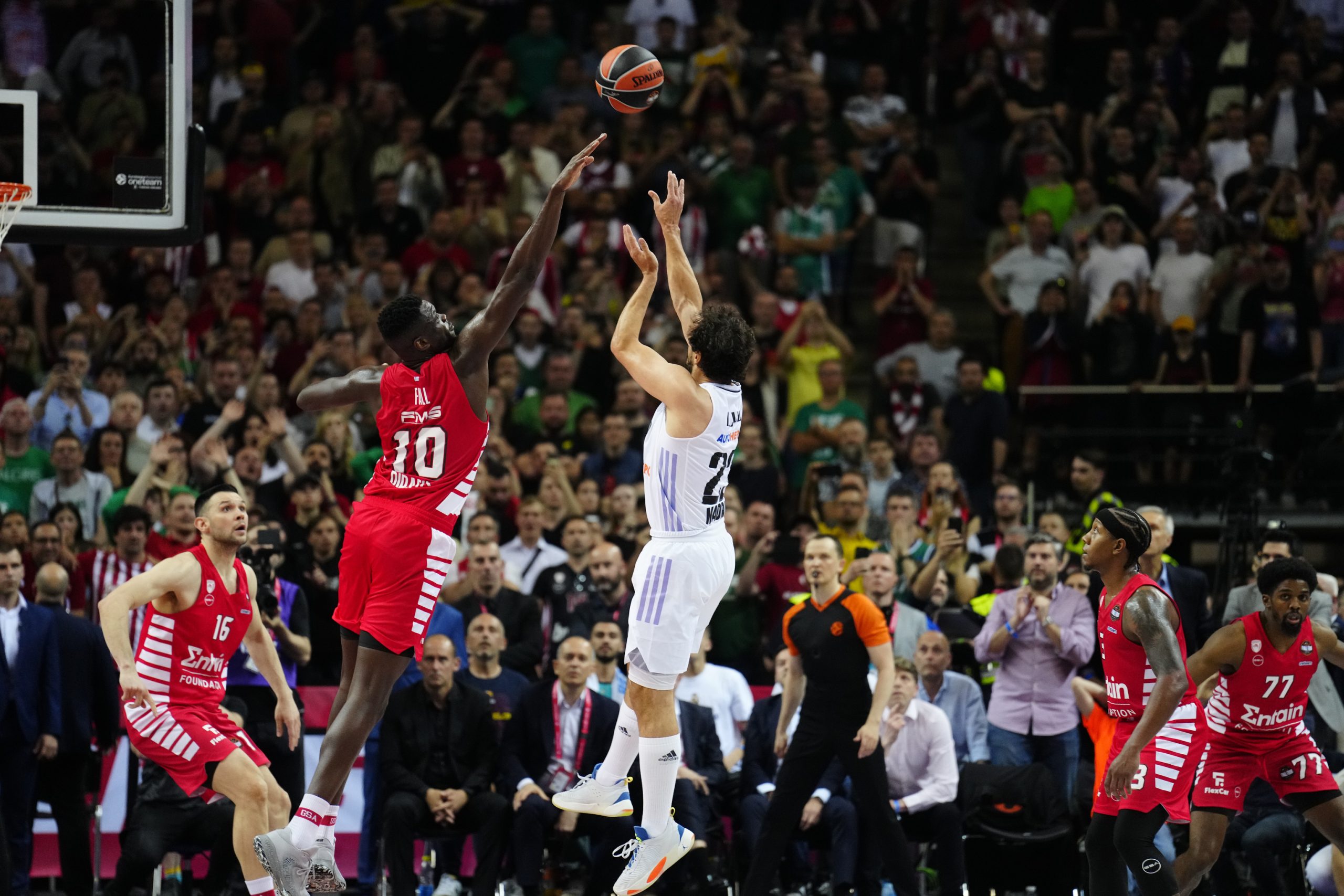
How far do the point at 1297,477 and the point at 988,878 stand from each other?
6.25 metres

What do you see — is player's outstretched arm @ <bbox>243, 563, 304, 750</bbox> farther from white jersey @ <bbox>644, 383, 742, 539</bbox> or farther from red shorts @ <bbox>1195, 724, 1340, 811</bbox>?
red shorts @ <bbox>1195, 724, 1340, 811</bbox>

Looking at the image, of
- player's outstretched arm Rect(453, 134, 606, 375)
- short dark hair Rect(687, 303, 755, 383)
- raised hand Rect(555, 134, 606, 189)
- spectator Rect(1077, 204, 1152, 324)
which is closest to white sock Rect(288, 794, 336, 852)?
player's outstretched arm Rect(453, 134, 606, 375)

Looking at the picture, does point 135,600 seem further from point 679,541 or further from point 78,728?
point 679,541

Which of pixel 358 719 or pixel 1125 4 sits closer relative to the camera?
pixel 358 719

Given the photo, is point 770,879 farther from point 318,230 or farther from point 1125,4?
point 1125,4

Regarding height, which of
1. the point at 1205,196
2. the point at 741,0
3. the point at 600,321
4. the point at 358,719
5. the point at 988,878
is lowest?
the point at 988,878

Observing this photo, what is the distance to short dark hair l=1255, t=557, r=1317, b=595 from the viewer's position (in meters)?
9.96

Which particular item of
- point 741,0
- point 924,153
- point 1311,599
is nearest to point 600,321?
point 924,153

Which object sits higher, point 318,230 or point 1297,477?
point 318,230

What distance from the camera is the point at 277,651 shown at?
11789 millimetres

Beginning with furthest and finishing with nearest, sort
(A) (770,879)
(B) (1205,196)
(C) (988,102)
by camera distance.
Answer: (C) (988,102) < (B) (1205,196) < (A) (770,879)

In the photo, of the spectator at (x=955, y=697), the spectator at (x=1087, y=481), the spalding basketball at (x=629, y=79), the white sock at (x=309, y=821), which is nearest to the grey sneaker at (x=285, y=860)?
the white sock at (x=309, y=821)

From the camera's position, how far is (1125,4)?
68.7 feet

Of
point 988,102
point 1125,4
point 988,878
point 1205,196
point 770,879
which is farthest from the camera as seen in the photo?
point 1125,4
